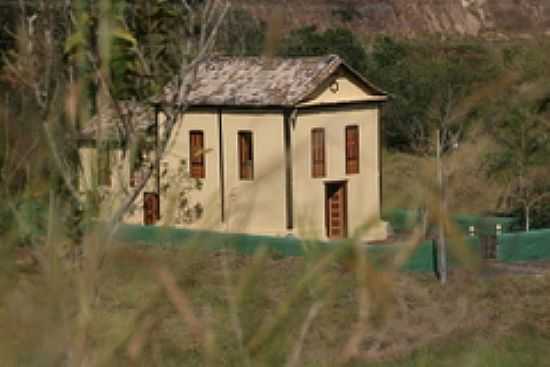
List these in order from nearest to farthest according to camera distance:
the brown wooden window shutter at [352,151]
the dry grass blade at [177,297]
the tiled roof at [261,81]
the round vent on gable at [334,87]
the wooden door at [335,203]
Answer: the dry grass blade at [177,297], the tiled roof at [261,81], the brown wooden window shutter at [352,151], the round vent on gable at [334,87], the wooden door at [335,203]

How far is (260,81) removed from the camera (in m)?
22.6

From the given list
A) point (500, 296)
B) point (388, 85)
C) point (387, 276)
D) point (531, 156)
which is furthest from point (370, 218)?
point (388, 85)

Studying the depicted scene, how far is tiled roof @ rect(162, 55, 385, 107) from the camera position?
71.4 feet

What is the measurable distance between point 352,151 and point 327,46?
1552 centimetres

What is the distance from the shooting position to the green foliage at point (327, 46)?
3659 cm

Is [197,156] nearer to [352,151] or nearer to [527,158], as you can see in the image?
[352,151]

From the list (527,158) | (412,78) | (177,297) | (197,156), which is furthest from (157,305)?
(412,78)

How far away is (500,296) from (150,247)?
14829mm

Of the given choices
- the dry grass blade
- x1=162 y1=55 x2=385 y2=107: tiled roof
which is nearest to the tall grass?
the dry grass blade

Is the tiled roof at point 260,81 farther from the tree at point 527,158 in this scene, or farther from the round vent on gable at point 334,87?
the tree at point 527,158

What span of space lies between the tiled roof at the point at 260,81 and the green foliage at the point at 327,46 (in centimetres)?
1260

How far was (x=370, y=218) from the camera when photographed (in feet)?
4.67

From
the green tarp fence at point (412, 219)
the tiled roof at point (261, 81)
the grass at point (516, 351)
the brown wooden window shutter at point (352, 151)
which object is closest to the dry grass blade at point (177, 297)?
the green tarp fence at point (412, 219)

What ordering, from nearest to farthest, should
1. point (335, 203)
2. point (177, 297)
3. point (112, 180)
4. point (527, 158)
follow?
point (177, 297) → point (112, 180) → point (335, 203) → point (527, 158)
